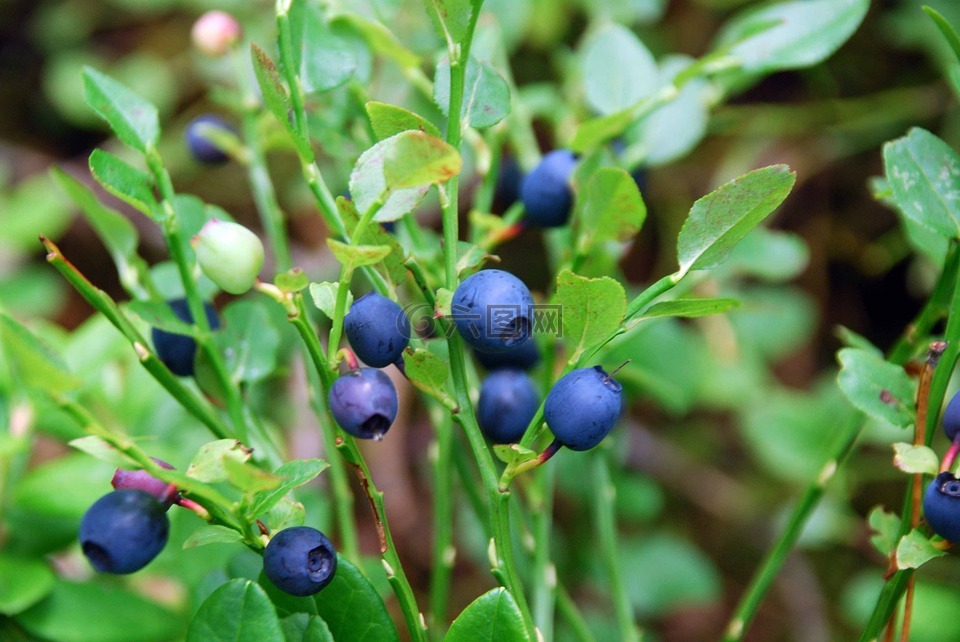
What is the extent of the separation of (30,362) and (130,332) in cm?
17

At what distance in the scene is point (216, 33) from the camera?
3.18ft

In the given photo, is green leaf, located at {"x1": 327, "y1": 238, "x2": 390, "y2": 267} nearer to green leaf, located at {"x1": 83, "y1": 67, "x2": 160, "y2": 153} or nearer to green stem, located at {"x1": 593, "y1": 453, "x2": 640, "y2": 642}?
green leaf, located at {"x1": 83, "y1": 67, "x2": 160, "y2": 153}

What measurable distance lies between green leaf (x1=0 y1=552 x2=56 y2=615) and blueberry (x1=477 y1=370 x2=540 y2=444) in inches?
18.8

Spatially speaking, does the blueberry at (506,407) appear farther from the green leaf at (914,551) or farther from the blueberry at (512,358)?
the green leaf at (914,551)

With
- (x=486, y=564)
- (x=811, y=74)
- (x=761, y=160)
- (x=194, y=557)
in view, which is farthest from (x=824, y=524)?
(x=194, y=557)

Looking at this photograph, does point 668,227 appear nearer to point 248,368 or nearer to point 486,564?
point 486,564

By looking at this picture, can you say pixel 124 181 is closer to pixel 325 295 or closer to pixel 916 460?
pixel 325 295

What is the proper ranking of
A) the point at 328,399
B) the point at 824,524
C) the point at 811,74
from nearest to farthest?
the point at 328,399 < the point at 824,524 < the point at 811,74

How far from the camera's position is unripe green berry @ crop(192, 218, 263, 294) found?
0.64 meters

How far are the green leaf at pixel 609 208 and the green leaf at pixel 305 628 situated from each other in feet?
1.25

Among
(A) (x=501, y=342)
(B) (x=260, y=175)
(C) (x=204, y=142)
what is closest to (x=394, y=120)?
(A) (x=501, y=342)

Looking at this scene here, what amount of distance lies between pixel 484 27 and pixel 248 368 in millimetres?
463

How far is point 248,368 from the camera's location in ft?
2.76

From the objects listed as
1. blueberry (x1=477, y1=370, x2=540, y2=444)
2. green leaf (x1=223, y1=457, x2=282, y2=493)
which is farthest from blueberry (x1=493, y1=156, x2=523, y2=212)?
green leaf (x1=223, y1=457, x2=282, y2=493)
